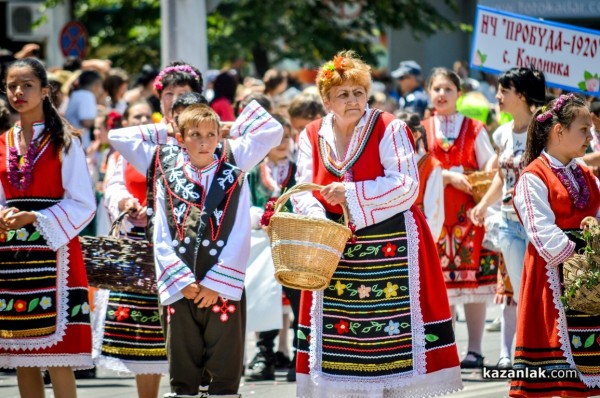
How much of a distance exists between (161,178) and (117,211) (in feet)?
2.98

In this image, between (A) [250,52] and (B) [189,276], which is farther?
(A) [250,52]

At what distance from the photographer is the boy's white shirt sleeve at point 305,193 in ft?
21.6

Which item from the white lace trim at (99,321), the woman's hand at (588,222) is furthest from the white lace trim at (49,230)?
the woman's hand at (588,222)

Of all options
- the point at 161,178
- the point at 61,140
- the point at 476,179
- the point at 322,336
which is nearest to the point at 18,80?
the point at 61,140

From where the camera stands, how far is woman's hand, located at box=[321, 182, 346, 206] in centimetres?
641

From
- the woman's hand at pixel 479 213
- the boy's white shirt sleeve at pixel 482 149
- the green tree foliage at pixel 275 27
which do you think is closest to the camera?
the woman's hand at pixel 479 213

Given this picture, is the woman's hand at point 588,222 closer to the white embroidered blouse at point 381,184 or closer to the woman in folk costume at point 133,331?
the white embroidered blouse at point 381,184

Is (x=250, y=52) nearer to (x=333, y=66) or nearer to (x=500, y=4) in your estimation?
(x=500, y=4)

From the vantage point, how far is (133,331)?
7254mm

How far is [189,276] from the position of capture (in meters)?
6.36

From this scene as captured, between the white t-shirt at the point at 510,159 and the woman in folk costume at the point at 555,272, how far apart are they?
135 cm

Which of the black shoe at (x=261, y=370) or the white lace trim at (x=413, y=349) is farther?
the black shoe at (x=261, y=370)

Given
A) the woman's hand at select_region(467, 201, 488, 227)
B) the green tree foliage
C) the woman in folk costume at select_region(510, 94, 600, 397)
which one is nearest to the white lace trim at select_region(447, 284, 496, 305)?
the woman's hand at select_region(467, 201, 488, 227)

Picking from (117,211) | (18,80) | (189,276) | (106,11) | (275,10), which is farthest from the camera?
(106,11)
